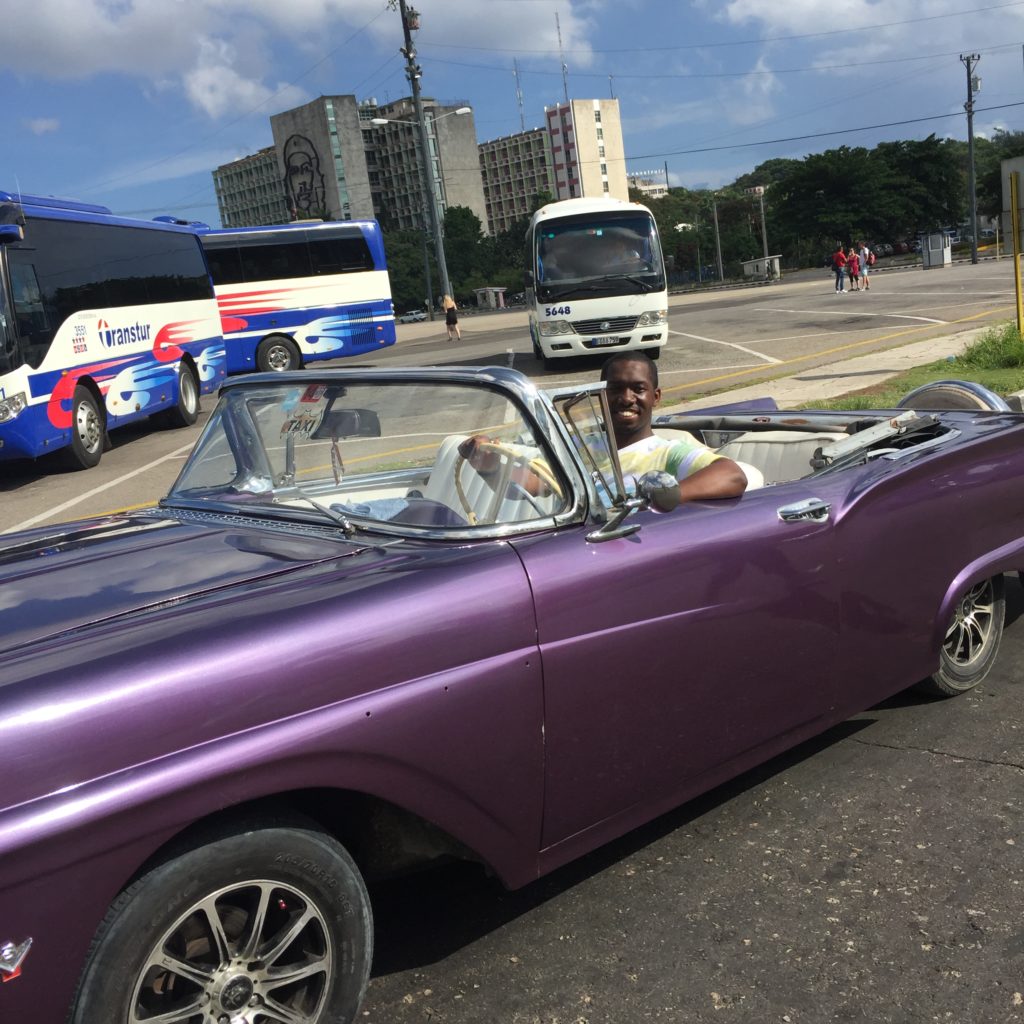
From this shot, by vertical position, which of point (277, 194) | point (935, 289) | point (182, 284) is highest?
point (277, 194)

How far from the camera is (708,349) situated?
806 inches

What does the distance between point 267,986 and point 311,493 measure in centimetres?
142

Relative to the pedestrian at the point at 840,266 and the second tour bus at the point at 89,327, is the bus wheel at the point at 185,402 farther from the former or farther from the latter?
the pedestrian at the point at 840,266

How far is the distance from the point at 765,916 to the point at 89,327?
12.7m

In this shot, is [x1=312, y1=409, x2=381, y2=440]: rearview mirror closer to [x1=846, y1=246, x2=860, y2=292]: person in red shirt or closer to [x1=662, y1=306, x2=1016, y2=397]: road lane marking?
[x1=662, y1=306, x2=1016, y2=397]: road lane marking

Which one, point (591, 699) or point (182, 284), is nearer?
point (591, 699)

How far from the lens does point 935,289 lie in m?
29.6

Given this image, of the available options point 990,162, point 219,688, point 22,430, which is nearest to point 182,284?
Answer: point 22,430

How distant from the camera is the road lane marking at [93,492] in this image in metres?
9.80

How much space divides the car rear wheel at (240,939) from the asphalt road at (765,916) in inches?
12.5

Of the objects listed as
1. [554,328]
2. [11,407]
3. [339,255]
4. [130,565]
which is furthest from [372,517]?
[339,255]

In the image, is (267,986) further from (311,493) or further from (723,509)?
(723,509)

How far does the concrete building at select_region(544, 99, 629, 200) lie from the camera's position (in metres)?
158

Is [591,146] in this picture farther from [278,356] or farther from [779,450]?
[779,450]
